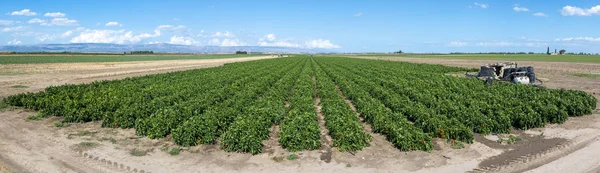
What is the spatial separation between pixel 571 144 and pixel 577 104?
608 cm

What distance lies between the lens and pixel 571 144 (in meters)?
10.8

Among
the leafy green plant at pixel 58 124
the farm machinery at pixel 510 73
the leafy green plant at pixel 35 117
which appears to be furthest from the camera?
the farm machinery at pixel 510 73

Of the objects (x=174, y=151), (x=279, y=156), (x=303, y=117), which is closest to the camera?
(x=279, y=156)

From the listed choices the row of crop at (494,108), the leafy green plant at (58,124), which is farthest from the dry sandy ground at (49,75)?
the row of crop at (494,108)

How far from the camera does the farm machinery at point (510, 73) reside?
26703 mm

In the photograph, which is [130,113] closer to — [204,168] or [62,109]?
[62,109]

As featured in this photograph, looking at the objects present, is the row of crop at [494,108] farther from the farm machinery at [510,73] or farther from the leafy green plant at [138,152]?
→ the leafy green plant at [138,152]

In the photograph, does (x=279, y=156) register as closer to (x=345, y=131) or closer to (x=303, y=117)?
(x=345, y=131)

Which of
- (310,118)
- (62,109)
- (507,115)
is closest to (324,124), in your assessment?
(310,118)

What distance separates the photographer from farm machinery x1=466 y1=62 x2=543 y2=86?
26703mm

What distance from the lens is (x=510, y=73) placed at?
28547mm

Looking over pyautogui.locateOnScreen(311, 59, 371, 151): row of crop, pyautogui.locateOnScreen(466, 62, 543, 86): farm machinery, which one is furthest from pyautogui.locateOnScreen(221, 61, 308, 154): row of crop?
pyautogui.locateOnScreen(466, 62, 543, 86): farm machinery

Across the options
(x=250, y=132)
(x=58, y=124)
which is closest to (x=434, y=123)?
(x=250, y=132)

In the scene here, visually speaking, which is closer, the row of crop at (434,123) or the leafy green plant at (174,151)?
the leafy green plant at (174,151)
